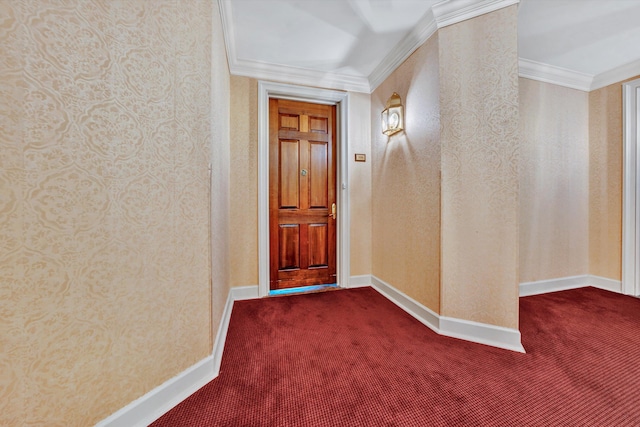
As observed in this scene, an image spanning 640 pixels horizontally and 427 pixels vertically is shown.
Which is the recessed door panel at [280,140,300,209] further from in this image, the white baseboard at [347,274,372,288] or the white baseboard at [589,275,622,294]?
the white baseboard at [589,275,622,294]

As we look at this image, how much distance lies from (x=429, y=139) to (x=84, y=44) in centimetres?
206

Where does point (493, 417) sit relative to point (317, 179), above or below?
below

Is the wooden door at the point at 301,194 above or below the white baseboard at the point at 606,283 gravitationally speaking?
above

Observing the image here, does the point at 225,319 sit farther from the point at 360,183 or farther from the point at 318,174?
the point at 360,183

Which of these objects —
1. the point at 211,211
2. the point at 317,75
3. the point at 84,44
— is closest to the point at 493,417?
the point at 211,211

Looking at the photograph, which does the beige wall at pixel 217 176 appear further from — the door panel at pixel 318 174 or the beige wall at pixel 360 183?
the beige wall at pixel 360 183

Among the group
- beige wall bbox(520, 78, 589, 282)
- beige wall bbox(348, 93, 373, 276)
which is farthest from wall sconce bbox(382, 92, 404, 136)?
beige wall bbox(520, 78, 589, 282)

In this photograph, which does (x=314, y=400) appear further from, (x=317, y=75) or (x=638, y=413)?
(x=317, y=75)

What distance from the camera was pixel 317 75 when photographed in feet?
8.84

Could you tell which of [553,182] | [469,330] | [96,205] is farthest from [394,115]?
[96,205]

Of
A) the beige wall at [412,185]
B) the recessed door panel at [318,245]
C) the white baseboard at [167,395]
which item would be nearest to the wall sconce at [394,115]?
the beige wall at [412,185]

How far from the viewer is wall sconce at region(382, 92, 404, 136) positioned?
90.5 inches

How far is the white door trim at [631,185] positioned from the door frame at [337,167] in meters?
3.01

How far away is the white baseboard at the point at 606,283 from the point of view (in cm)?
267
